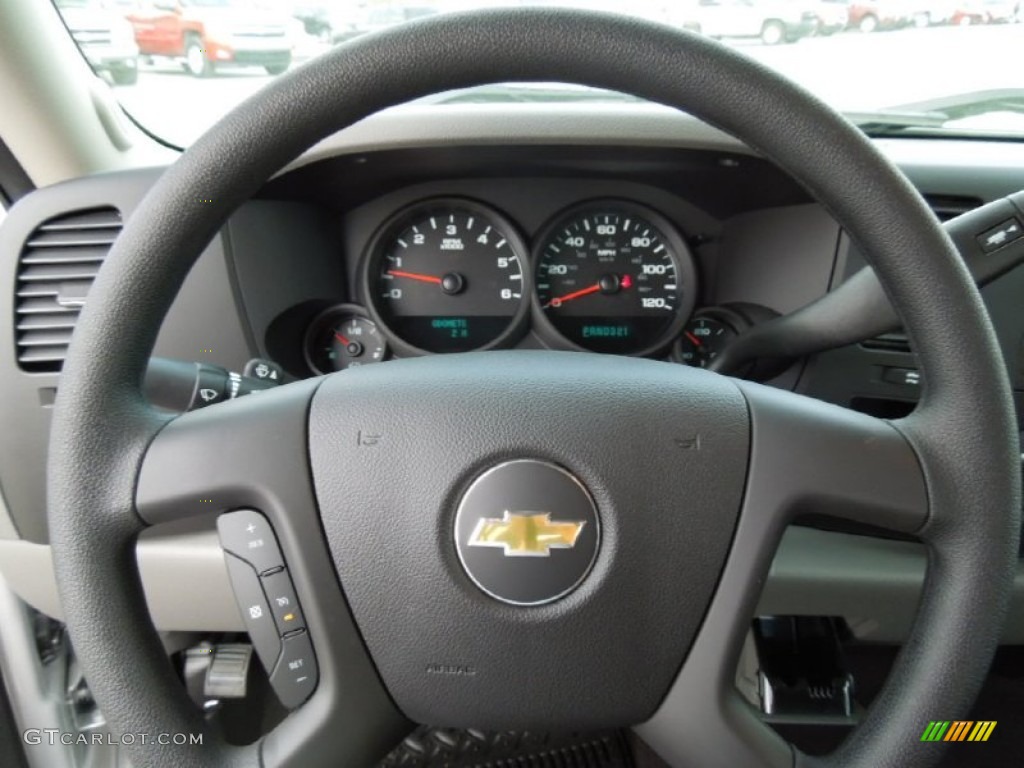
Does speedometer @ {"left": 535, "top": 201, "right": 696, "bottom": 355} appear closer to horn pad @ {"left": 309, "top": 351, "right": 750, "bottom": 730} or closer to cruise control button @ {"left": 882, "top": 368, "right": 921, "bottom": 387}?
cruise control button @ {"left": 882, "top": 368, "right": 921, "bottom": 387}

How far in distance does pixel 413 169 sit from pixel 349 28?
26cm

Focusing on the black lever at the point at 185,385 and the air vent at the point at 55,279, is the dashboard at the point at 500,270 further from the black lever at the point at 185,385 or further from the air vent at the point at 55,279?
the black lever at the point at 185,385

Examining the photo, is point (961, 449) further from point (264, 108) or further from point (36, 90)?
point (36, 90)

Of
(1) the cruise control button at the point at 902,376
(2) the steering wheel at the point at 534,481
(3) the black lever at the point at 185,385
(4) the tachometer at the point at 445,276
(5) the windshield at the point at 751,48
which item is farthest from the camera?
(4) the tachometer at the point at 445,276

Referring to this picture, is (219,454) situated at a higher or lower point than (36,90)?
lower

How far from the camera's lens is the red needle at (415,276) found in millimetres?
1777

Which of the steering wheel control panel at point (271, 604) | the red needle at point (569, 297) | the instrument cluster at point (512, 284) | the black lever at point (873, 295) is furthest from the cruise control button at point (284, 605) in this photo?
the red needle at point (569, 297)

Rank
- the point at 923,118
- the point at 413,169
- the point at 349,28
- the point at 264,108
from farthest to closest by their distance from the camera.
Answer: the point at 923,118
the point at 413,169
the point at 349,28
the point at 264,108

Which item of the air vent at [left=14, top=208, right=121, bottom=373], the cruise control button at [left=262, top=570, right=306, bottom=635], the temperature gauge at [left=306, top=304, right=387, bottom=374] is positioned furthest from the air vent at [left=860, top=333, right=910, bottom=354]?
the air vent at [left=14, top=208, right=121, bottom=373]

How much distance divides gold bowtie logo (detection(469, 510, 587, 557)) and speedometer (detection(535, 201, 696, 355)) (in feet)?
3.48

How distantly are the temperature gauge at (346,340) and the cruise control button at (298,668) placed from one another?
1040 mm

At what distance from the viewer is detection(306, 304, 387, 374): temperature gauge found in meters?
1.78

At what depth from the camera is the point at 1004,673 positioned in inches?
60.2

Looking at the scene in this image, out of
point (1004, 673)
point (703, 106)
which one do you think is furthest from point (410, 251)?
point (1004, 673)
